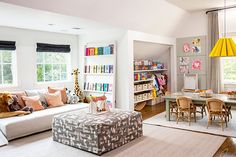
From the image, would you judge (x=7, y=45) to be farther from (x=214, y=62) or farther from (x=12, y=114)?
(x=214, y=62)

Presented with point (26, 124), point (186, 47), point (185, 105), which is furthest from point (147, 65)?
point (26, 124)

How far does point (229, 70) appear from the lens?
23.8ft

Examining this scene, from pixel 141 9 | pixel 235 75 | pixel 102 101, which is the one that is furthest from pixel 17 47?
pixel 235 75

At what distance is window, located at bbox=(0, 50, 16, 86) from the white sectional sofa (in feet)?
4.22

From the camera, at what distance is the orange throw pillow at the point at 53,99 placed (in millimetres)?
5539

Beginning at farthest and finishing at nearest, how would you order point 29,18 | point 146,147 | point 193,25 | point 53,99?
point 193,25 < point 53,99 < point 29,18 < point 146,147

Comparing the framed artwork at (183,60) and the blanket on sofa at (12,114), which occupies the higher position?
the framed artwork at (183,60)

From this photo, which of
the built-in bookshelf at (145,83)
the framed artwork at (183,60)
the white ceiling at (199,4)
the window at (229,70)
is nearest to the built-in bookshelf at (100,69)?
the built-in bookshelf at (145,83)

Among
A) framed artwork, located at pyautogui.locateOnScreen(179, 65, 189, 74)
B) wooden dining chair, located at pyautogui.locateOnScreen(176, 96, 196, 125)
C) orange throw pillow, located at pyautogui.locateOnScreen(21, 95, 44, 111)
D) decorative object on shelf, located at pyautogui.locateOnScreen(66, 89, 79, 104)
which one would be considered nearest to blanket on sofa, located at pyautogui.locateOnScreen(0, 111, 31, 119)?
orange throw pillow, located at pyautogui.locateOnScreen(21, 95, 44, 111)

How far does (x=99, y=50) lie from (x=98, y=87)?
107 centimetres

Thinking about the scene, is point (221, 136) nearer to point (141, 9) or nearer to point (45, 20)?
point (141, 9)

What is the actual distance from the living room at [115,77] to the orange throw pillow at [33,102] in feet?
0.07

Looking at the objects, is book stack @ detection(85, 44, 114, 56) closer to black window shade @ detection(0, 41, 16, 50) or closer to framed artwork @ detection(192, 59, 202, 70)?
black window shade @ detection(0, 41, 16, 50)

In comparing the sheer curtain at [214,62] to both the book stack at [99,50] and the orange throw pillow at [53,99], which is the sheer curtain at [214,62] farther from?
the orange throw pillow at [53,99]
